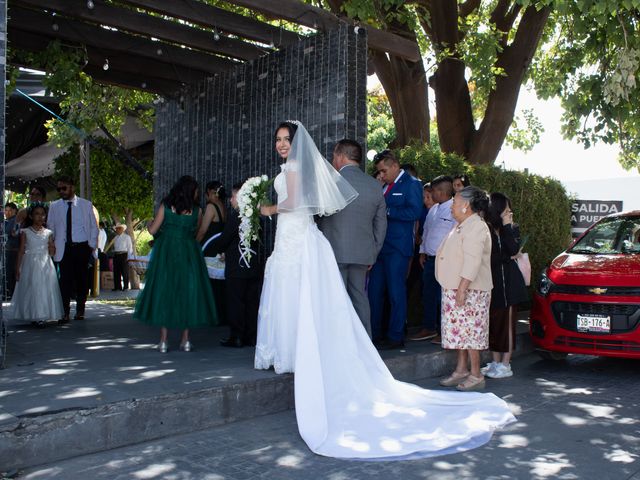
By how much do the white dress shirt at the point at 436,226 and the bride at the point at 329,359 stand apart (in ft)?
6.89

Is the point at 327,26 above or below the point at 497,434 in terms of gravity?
above

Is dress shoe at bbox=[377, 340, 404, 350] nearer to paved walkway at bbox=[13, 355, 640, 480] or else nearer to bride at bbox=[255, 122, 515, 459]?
bride at bbox=[255, 122, 515, 459]

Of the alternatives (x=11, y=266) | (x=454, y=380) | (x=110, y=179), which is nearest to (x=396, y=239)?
(x=454, y=380)

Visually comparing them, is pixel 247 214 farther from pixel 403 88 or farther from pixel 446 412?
pixel 403 88

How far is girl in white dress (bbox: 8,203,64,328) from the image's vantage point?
29.7ft

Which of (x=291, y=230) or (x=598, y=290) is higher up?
(x=291, y=230)

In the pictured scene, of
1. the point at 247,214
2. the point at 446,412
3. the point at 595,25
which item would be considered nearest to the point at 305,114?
the point at 247,214

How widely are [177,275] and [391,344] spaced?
2420mm

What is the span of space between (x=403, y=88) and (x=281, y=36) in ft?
15.9

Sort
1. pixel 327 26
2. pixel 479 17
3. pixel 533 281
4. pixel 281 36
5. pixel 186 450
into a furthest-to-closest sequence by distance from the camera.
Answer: pixel 479 17, pixel 533 281, pixel 281 36, pixel 327 26, pixel 186 450

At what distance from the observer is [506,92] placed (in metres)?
13.0

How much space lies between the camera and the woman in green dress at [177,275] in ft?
23.1

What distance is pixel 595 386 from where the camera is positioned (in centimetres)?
713

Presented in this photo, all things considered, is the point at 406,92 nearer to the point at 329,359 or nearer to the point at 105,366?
the point at 329,359
